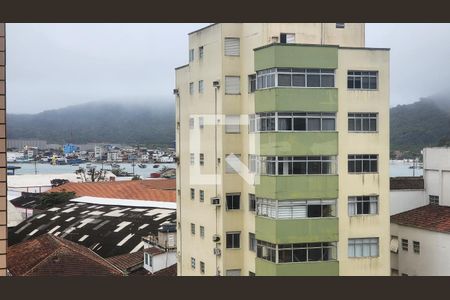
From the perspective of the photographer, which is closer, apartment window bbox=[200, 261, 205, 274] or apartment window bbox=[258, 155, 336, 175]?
apartment window bbox=[258, 155, 336, 175]

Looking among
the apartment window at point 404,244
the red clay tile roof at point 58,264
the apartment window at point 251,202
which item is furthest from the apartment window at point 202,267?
the apartment window at point 404,244

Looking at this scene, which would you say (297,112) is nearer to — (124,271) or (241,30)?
(241,30)

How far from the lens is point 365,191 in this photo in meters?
12.5

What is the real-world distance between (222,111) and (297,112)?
2.14 meters

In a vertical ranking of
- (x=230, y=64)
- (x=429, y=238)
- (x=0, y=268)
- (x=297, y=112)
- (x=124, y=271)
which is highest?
(x=230, y=64)

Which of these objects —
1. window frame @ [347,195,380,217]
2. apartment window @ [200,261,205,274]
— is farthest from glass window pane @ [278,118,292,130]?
apartment window @ [200,261,205,274]

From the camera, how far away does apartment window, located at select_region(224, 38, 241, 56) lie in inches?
528

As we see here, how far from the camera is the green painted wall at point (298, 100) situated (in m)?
11.7

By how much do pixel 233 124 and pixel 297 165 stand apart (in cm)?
214

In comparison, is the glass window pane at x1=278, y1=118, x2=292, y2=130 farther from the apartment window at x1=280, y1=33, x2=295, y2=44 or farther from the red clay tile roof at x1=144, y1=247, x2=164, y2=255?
the red clay tile roof at x1=144, y1=247, x2=164, y2=255

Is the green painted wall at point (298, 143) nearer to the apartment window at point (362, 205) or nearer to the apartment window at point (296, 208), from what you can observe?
the apartment window at point (296, 208)

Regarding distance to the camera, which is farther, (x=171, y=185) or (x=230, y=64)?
(x=171, y=185)

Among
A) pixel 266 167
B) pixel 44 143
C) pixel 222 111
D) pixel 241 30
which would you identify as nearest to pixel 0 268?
pixel 266 167

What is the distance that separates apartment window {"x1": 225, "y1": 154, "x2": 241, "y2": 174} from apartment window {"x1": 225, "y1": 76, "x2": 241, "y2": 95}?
1442mm
